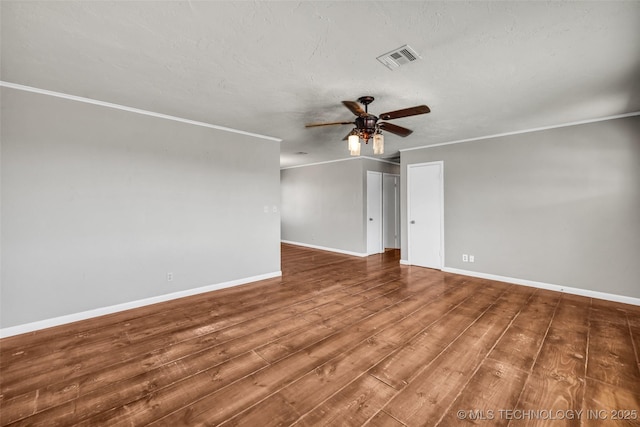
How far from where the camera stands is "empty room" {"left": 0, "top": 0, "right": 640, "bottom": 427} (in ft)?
5.79

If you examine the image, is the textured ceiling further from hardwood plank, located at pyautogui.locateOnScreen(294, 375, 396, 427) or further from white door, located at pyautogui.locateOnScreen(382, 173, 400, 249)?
white door, located at pyautogui.locateOnScreen(382, 173, 400, 249)

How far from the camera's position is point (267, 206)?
487 cm

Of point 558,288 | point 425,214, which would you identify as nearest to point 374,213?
point 425,214

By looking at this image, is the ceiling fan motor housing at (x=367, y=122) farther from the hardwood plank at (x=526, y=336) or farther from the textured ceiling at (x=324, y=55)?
the hardwood plank at (x=526, y=336)

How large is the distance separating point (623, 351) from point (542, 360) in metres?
0.84

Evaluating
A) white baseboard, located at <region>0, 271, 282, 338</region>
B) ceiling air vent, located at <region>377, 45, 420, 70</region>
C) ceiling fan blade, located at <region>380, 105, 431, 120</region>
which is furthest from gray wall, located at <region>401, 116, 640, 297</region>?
white baseboard, located at <region>0, 271, 282, 338</region>

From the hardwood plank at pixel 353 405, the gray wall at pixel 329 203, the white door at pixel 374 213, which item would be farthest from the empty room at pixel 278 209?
the white door at pixel 374 213

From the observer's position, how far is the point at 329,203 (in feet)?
24.1

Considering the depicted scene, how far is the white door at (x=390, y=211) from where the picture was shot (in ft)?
24.1

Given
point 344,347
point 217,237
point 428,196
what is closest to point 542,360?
point 344,347

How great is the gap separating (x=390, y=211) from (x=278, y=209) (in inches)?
146

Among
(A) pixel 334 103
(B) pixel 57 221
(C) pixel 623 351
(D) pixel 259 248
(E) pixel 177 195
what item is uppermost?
(A) pixel 334 103

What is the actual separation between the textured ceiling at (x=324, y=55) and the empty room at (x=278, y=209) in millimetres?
22

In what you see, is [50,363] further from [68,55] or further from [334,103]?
[334,103]
